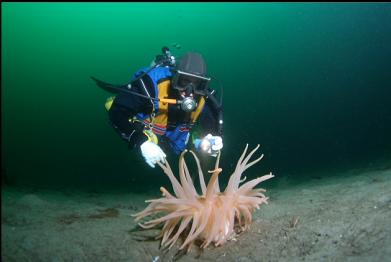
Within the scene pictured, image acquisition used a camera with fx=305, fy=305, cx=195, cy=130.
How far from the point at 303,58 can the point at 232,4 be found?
5671 centimetres

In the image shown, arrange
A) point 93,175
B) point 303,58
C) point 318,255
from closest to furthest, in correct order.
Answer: point 318,255 → point 93,175 → point 303,58

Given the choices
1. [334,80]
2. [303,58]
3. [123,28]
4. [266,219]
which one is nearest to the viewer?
[266,219]

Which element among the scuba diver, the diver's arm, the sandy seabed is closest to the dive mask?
the scuba diver

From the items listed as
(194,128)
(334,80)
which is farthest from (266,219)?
(334,80)

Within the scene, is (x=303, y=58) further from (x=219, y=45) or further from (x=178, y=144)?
(x=178, y=144)

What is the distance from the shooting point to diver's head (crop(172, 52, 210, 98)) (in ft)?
13.0

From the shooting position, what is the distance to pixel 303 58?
140ft

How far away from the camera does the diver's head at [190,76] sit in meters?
3.97

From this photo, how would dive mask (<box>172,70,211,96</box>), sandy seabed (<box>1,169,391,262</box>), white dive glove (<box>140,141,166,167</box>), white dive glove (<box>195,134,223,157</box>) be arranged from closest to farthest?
sandy seabed (<box>1,169,391,262</box>) < white dive glove (<box>140,141,166,167</box>) < dive mask (<box>172,70,211,96</box>) < white dive glove (<box>195,134,223,157</box>)

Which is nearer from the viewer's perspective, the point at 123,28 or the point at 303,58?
the point at 303,58

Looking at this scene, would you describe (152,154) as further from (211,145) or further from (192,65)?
(192,65)

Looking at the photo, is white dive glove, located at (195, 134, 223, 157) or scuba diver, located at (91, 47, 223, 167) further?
white dive glove, located at (195, 134, 223, 157)

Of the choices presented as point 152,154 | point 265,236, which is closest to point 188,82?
point 152,154

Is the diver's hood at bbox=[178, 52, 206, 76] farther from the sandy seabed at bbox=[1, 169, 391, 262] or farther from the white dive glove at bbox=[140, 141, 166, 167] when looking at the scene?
the sandy seabed at bbox=[1, 169, 391, 262]
